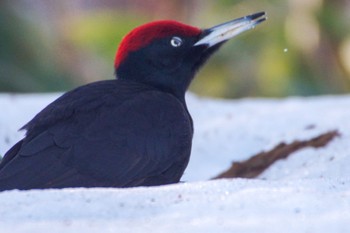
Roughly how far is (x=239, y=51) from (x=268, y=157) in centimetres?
436

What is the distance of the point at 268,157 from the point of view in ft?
16.6

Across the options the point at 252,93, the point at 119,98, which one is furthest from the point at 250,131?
the point at 252,93

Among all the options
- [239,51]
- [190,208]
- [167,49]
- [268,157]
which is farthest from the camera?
[239,51]

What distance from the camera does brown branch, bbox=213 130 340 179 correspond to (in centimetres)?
494

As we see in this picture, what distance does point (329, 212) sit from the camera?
3.03 m

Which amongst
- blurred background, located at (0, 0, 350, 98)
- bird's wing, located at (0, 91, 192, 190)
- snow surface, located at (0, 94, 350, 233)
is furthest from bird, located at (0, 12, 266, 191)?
blurred background, located at (0, 0, 350, 98)

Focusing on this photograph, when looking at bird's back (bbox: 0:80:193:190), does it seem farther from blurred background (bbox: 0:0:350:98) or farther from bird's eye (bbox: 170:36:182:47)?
blurred background (bbox: 0:0:350:98)

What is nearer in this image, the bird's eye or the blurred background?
the bird's eye

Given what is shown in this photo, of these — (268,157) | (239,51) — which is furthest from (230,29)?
(239,51)

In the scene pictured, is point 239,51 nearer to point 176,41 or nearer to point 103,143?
point 176,41

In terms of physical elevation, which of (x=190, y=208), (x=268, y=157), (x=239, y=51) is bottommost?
(x=239, y=51)

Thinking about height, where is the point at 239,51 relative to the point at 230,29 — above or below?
below

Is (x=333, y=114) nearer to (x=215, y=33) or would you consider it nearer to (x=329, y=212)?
(x=215, y=33)

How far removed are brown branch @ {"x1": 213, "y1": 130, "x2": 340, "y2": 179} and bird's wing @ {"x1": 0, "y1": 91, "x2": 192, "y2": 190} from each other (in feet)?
2.10
